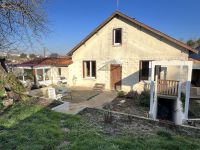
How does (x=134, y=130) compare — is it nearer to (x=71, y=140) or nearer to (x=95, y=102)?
(x=71, y=140)

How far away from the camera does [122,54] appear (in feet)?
47.0

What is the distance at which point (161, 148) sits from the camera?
4.81 meters

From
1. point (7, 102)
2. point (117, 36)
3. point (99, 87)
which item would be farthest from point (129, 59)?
point (7, 102)

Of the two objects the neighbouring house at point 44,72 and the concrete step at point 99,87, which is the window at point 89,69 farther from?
the neighbouring house at point 44,72

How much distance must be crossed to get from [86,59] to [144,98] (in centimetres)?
708

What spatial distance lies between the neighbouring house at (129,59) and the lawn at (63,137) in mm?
5738

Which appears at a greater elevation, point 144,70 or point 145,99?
point 144,70

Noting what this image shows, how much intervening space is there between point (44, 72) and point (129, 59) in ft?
26.8

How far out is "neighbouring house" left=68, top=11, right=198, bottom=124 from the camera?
12.3m

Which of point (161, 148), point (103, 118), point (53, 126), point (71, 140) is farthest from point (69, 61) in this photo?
point (161, 148)

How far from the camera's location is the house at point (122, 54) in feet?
41.7

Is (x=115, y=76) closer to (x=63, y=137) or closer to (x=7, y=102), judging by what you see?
(x=7, y=102)

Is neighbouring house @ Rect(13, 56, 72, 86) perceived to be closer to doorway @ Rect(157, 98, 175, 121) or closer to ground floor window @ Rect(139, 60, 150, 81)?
ground floor window @ Rect(139, 60, 150, 81)

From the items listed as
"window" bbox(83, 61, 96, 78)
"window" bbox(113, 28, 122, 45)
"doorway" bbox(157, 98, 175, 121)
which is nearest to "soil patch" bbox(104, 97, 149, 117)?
"doorway" bbox(157, 98, 175, 121)
